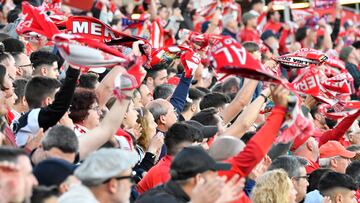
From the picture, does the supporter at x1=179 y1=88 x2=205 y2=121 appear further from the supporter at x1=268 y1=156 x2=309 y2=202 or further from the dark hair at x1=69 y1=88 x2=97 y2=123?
the dark hair at x1=69 y1=88 x2=97 y2=123

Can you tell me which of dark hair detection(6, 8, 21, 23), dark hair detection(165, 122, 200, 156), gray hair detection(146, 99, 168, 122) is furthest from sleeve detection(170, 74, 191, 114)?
dark hair detection(6, 8, 21, 23)

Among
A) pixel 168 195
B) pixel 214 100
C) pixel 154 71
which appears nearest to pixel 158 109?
pixel 214 100

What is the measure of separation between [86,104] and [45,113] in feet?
1.46

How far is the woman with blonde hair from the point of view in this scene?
7.49m

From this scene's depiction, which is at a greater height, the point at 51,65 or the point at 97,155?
the point at 97,155

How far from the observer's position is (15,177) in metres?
5.25

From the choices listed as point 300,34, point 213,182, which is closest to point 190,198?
point 213,182

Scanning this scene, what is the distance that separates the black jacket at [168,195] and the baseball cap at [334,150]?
411cm

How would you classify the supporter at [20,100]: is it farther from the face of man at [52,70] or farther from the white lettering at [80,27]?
the white lettering at [80,27]

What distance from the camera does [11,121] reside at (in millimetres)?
8188

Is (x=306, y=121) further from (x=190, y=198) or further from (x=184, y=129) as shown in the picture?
(x=184, y=129)

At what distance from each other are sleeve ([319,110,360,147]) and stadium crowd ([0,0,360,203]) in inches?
0.6

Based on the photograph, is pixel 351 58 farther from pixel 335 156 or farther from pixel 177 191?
pixel 177 191

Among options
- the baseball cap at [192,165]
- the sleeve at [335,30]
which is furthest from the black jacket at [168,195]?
the sleeve at [335,30]
